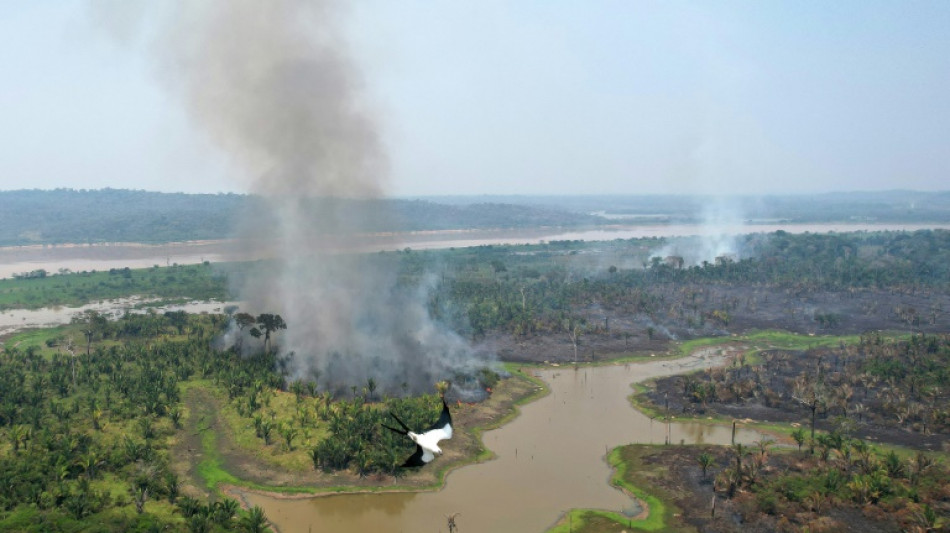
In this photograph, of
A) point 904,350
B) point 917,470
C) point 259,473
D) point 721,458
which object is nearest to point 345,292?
point 259,473

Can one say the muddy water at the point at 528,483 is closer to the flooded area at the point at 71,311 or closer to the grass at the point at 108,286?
the flooded area at the point at 71,311

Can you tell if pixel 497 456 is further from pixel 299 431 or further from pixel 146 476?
pixel 146 476

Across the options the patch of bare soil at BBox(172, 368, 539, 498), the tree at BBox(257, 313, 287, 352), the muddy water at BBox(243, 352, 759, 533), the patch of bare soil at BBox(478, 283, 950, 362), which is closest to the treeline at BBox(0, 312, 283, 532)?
the patch of bare soil at BBox(172, 368, 539, 498)

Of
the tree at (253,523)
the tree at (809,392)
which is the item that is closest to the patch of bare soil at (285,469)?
the tree at (253,523)

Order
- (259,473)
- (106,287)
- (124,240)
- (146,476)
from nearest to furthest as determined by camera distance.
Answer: (146,476)
(259,473)
(106,287)
(124,240)

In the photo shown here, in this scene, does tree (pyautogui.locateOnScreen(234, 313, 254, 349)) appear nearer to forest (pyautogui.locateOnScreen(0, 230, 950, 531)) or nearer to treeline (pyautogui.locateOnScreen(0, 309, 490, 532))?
treeline (pyautogui.locateOnScreen(0, 309, 490, 532))
